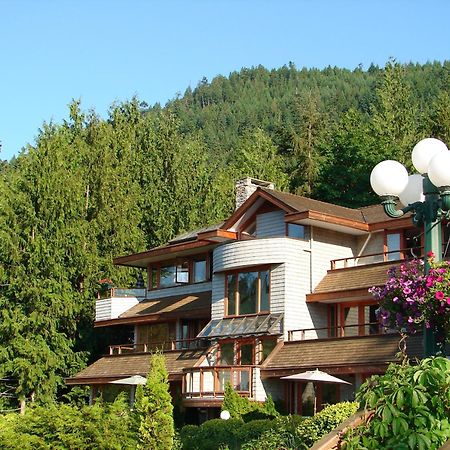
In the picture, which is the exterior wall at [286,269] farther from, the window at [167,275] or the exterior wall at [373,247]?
the window at [167,275]

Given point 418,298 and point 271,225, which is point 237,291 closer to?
point 271,225

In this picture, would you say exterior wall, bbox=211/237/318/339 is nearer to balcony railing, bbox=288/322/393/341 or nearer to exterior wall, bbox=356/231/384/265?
balcony railing, bbox=288/322/393/341

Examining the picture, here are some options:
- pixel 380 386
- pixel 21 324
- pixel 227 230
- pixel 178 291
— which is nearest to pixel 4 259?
pixel 21 324

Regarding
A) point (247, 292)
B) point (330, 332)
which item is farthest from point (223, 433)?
point (247, 292)

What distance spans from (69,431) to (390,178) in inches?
470

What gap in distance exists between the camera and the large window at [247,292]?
95.4 ft

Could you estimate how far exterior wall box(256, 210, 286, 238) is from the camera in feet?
97.6

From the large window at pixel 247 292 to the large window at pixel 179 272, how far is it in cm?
471

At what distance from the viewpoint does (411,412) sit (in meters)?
6.26

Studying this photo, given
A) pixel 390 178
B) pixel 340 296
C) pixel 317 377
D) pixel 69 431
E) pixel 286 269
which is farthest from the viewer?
pixel 286 269

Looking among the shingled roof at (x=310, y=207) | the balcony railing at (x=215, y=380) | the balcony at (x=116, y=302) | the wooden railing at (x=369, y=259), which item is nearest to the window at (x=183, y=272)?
the balcony at (x=116, y=302)

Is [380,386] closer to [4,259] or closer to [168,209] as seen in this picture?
[4,259]

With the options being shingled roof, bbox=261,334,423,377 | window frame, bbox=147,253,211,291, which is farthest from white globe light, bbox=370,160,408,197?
window frame, bbox=147,253,211,291

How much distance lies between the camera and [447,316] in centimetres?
979
